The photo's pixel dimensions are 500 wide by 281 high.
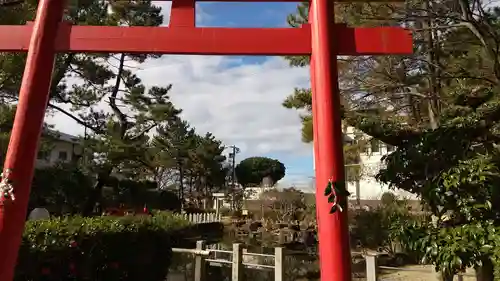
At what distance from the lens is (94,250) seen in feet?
17.2

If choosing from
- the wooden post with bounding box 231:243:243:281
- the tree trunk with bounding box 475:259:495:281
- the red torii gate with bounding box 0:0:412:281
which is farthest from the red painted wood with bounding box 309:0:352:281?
the wooden post with bounding box 231:243:243:281

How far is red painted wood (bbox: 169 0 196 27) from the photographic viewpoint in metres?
3.92

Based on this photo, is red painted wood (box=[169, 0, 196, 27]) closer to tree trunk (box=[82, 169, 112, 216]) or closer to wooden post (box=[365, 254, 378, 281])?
wooden post (box=[365, 254, 378, 281])

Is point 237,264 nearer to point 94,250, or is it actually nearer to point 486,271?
point 94,250

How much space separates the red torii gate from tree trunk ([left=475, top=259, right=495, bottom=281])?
4.64 feet

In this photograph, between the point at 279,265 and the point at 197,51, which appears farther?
the point at 279,265

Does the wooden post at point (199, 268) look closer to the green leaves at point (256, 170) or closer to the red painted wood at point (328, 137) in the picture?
the red painted wood at point (328, 137)

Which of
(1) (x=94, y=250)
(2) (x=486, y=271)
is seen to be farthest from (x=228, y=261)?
(2) (x=486, y=271)

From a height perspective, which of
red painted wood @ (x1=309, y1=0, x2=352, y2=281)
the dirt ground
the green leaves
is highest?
the green leaves

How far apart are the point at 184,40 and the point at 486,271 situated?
3.53 m

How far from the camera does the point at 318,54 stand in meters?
3.59

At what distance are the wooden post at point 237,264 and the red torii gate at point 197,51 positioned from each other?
3.78 m

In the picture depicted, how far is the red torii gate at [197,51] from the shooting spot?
3.19 meters

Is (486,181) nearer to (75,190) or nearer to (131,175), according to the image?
(75,190)
